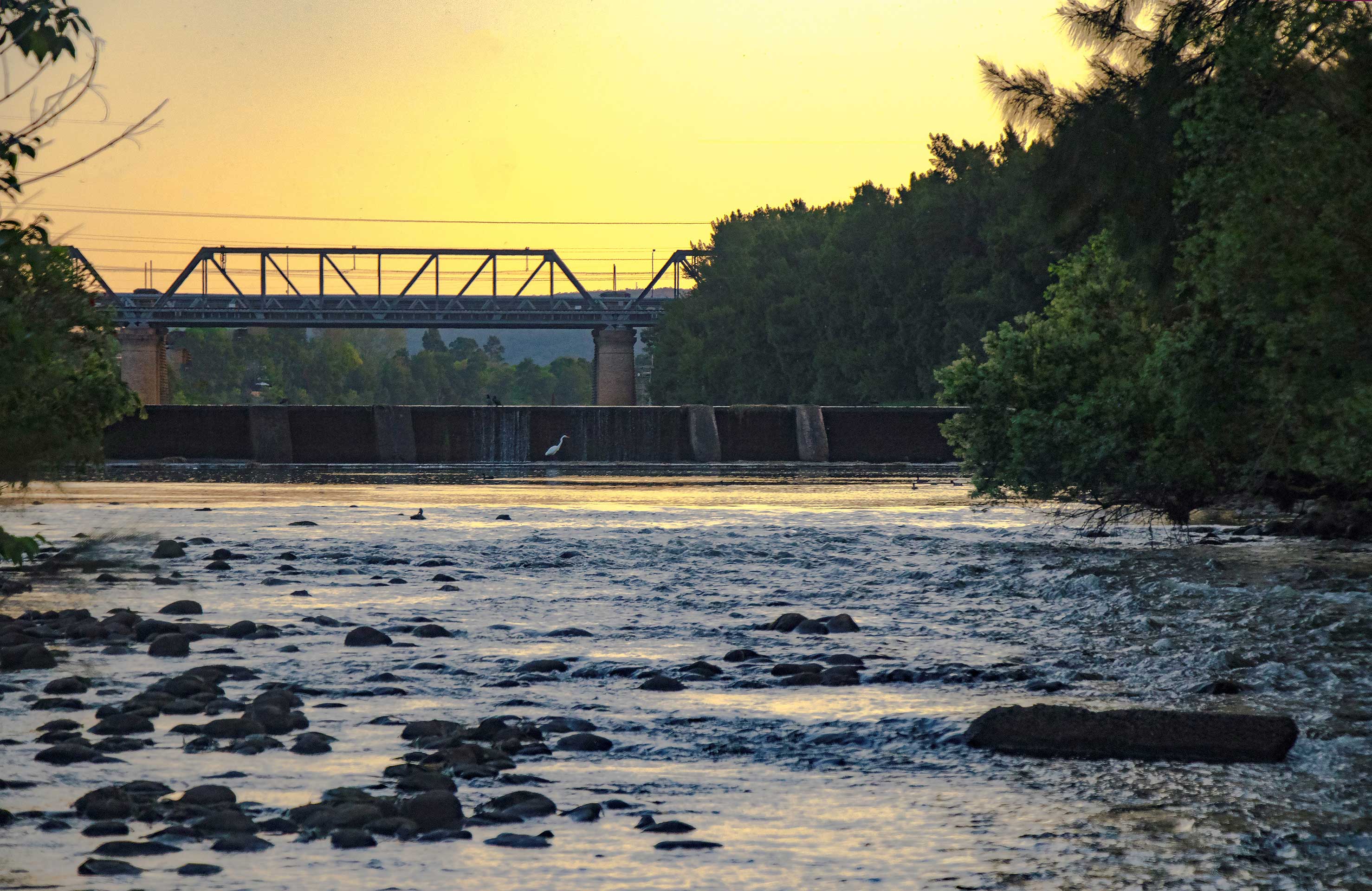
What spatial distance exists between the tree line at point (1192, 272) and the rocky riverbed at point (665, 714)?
4.45 ft

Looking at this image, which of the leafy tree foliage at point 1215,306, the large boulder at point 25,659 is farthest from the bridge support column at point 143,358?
the large boulder at point 25,659

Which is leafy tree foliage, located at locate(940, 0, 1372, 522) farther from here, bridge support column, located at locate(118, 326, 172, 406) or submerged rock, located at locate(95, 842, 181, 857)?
bridge support column, located at locate(118, 326, 172, 406)

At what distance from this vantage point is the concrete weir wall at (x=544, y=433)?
1831 inches

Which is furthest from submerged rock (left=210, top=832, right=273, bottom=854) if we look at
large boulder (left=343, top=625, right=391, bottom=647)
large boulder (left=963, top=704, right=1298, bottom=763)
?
large boulder (left=343, top=625, right=391, bottom=647)

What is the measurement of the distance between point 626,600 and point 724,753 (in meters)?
7.13

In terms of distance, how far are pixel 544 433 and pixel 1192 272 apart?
3452cm

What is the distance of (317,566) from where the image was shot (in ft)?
60.3

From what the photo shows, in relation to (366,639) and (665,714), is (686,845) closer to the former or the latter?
(665,714)

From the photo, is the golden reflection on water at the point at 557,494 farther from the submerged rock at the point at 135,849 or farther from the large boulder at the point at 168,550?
the submerged rock at the point at 135,849

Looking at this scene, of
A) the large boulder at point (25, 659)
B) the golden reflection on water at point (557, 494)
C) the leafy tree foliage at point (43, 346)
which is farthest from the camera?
the golden reflection on water at point (557, 494)

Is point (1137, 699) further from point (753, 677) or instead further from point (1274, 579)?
point (1274, 579)

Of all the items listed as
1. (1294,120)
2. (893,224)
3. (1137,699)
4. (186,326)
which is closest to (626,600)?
(1137,699)

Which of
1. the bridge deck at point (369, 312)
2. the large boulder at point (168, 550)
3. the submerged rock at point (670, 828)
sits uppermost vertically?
the bridge deck at point (369, 312)

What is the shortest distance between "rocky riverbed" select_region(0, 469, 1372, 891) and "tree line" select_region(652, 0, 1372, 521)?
4.45ft
